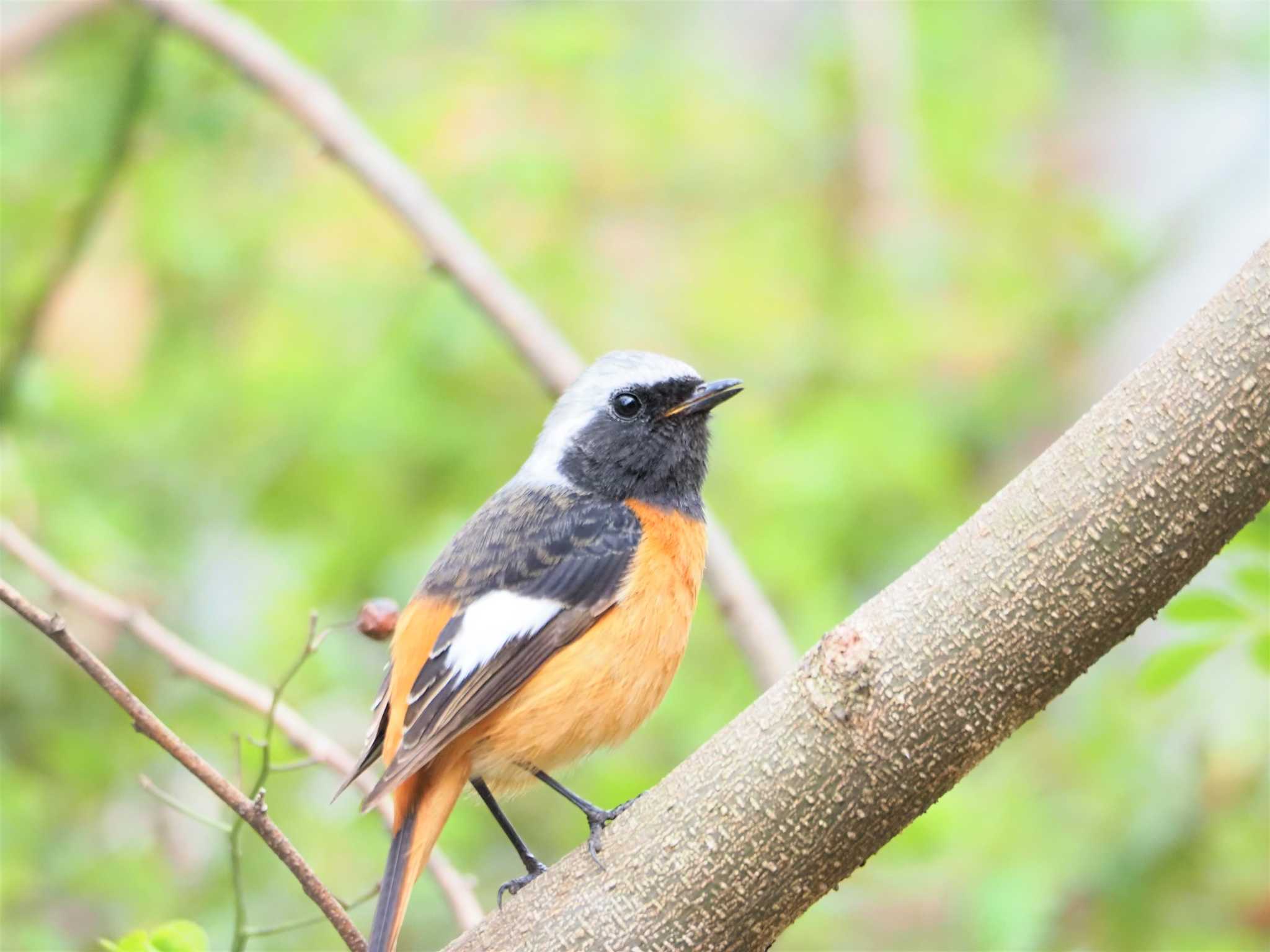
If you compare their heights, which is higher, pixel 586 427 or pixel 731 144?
pixel 731 144

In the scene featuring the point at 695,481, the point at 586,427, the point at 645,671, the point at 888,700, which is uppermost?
the point at 586,427

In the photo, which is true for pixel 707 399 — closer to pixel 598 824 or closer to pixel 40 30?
pixel 598 824

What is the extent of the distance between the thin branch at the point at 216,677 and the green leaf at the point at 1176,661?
5.36 ft

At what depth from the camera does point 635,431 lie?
3678 mm

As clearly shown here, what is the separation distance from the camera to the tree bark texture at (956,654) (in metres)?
1.96

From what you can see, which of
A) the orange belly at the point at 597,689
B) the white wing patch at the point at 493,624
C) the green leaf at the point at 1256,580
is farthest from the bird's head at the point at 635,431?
the green leaf at the point at 1256,580

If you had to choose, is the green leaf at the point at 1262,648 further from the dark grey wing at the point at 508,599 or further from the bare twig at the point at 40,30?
the bare twig at the point at 40,30

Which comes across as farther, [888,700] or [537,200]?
[537,200]

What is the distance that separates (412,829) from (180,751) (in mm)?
798

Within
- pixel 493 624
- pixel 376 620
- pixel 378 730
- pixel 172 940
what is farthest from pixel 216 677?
pixel 172 940

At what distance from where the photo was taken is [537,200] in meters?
5.18

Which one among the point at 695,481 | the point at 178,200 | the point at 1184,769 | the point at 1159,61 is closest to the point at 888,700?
the point at 695,481

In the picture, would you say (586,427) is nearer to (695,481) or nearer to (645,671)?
(695,481)

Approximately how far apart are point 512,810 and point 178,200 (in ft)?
9.13
